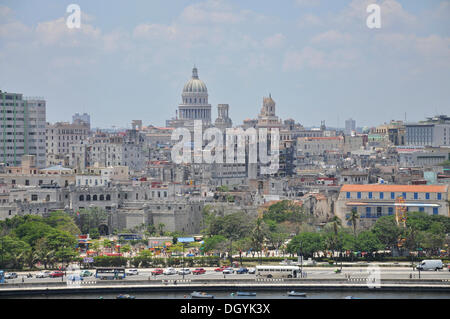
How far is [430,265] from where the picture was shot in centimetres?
4022

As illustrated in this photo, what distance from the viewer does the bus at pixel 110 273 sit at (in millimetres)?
39375

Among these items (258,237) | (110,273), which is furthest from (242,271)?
(110,273)

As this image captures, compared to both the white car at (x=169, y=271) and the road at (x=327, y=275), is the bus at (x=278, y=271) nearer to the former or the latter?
the road at (x=327, y=275)

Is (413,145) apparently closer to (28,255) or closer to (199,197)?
(199,197)

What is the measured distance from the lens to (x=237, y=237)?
152 ft

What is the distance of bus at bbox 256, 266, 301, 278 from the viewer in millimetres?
38875

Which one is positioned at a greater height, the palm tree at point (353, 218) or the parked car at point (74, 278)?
the palm tree at point (353, 218)

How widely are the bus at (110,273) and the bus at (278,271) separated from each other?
15.5 feet

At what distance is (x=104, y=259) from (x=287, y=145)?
42.1 m

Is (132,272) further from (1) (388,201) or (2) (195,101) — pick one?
(2) (195,101)

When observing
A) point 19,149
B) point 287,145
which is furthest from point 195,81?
point 19,149

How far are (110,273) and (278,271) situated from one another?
582cm

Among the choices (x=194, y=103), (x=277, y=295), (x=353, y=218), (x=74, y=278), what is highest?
(x=194, y=103)

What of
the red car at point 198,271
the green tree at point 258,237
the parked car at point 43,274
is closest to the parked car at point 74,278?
the parked car at point 43,274
